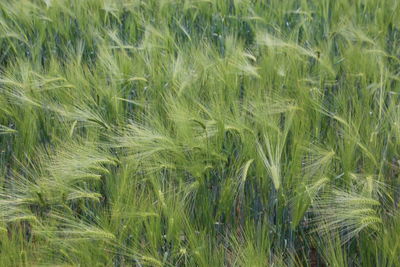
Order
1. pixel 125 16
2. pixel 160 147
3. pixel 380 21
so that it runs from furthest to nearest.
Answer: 1. pixel 125 16
2. pixel 380 21
3. pixel 160 147

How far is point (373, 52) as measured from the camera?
6.88 feet

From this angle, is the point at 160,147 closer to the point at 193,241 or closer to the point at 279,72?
the point at 193,241

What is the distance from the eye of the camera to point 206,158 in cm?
159

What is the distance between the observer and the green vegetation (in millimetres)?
1423

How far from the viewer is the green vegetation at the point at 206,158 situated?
1.42 m

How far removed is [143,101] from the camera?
1920 mm

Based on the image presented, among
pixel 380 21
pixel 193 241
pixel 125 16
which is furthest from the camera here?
pixel 125 16

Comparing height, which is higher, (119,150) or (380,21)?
(380,21)

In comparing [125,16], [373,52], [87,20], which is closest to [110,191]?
[373,52]

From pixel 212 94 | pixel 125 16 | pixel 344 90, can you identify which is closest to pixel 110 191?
pixel 212 94

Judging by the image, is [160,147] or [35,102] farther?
[35,102]

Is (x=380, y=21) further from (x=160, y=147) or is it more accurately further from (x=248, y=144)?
(x=160, y=147)

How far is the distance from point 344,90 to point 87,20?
1217 millimetres

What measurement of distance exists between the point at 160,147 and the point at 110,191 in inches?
7.1
